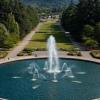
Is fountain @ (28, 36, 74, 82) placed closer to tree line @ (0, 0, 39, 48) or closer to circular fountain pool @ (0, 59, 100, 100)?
circular fountain pool @ (0, 59, 100, 100)

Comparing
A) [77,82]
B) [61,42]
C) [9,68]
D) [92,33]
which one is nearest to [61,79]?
[77,82]

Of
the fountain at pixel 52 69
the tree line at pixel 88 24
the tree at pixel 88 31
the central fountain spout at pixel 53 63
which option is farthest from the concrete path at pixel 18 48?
the tree at pixel 88 31

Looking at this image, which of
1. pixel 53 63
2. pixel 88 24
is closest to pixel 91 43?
pixel 88 24

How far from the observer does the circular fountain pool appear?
138 feet

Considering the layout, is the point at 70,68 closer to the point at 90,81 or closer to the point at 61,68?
the point at 61,68

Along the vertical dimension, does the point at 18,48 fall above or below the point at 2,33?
below

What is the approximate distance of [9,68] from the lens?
56688mm

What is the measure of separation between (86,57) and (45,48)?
12566mm

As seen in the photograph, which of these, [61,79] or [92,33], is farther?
[92,33]

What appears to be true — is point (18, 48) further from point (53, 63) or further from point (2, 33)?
point (53, 63)

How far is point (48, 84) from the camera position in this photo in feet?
154

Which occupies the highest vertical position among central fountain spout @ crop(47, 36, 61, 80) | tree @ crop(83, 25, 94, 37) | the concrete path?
tree @ crop(83, 25, 94, 37)

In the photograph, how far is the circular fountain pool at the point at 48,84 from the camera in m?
42.0

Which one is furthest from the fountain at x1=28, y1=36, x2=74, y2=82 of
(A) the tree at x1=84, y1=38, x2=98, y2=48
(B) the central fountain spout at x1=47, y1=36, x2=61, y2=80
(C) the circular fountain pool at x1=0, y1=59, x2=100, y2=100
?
(A) the tree at x1=84, y1=38, x2=98, y2=48
